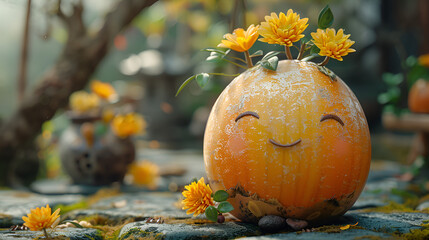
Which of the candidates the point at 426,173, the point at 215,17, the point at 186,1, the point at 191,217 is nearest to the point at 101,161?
the point at 191,217

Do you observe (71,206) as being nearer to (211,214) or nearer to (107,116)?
(107,116)

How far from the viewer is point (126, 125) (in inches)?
152

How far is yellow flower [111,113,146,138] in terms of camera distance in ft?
12.6

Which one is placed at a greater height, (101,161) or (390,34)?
(390,34)

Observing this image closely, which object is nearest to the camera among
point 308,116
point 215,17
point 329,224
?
point 308,116

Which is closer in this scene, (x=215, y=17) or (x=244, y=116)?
(x=244, y=116)

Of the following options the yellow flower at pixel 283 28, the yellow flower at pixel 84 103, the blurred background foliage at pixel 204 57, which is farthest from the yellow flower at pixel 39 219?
the blurred background foliage at pixel 204 57

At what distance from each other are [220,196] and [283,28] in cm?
84

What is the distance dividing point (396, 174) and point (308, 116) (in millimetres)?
2794

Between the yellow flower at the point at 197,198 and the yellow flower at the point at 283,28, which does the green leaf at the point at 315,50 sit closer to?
the yellow flower at the point at 283,28

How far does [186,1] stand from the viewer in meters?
9.03

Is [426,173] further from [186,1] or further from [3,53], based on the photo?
[3,53]

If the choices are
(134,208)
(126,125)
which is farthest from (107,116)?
(134,208)

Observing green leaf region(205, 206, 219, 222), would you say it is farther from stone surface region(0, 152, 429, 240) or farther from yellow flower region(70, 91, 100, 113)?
yellow flower region(70, 91, 100, 113)
